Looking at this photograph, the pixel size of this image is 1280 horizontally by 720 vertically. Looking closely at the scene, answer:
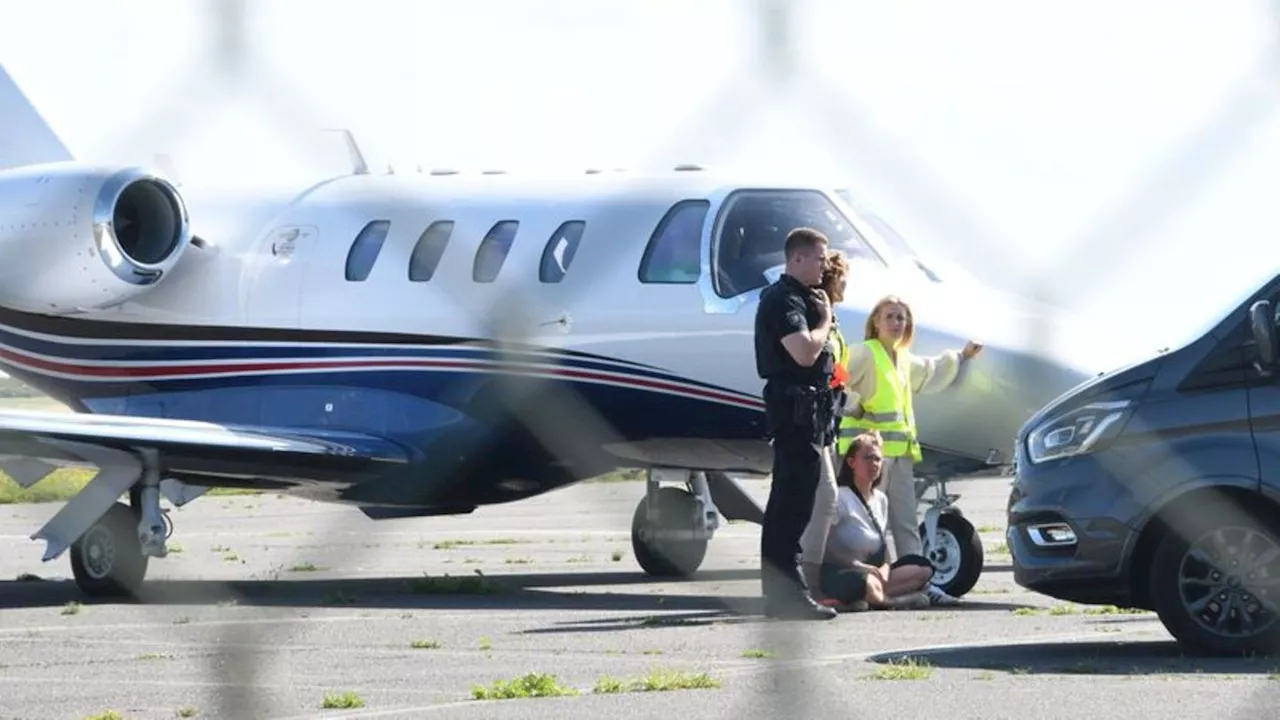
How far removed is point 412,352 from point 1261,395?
674cm

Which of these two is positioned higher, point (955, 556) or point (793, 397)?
point (793, 397)

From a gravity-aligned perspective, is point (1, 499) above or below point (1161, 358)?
below

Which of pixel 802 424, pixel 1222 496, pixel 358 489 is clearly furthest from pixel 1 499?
pixel 1222 496

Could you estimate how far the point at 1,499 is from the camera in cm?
3078

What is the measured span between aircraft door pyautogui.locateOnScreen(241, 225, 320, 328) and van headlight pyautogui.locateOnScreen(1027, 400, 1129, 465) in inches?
257

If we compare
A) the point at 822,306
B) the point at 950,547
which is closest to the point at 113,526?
the point at 950,547

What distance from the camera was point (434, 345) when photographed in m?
14.3

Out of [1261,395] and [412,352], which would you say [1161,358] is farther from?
[412,352]

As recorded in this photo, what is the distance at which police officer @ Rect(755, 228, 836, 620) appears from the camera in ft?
33.3

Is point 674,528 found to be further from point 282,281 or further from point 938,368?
point 938,368

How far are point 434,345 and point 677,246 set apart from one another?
65.4 inches

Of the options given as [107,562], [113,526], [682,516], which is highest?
[113,526]

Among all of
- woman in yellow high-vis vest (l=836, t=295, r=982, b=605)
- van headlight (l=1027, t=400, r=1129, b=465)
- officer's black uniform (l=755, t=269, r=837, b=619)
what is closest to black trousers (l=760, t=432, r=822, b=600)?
officer's black uniform (l=755, t=269, r=837, b=619)

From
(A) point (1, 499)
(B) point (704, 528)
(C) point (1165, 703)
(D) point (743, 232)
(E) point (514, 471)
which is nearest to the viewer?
(C) point (1165, 703)
